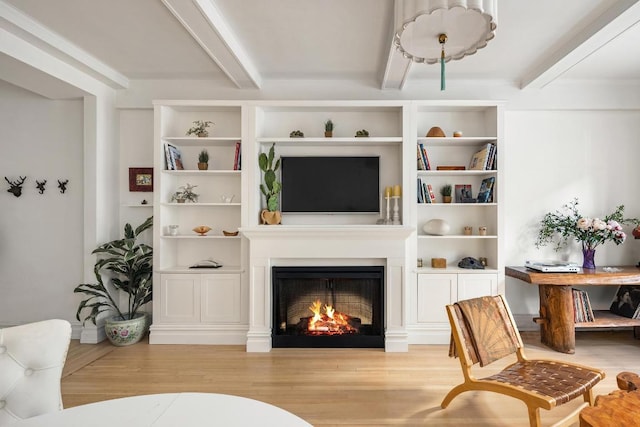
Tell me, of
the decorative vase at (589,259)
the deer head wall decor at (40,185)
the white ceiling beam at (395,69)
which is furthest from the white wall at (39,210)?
the decorative vase at (589,259)

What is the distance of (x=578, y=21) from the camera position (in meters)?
2.64

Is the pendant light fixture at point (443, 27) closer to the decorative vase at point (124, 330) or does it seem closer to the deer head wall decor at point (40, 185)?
the decorative vase at point (124, 330)

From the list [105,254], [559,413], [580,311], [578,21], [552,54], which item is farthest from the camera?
[105,254]

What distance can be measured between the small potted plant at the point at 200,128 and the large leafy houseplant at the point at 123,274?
979 mm

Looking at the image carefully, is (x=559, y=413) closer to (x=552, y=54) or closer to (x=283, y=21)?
(x=552, y=54)

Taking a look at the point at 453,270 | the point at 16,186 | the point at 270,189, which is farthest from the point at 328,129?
the point at 16,186

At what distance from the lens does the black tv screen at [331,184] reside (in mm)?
3764

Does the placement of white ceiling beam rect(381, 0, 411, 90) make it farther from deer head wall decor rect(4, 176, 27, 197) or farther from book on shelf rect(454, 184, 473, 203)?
deer head wall decor rect(4, 176, 27, 197)

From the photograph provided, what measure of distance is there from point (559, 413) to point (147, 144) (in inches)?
165

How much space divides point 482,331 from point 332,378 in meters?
1.16

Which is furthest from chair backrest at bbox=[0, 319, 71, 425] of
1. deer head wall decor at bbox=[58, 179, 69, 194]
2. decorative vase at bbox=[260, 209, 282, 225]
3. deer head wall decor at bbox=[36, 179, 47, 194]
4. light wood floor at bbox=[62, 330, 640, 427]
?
deer head wall decor at bbox=[36, 179, 47, 194]

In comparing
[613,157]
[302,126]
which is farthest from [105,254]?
[613,157]

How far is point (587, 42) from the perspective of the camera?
273 centimetres

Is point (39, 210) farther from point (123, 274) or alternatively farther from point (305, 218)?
point (305, 218)
